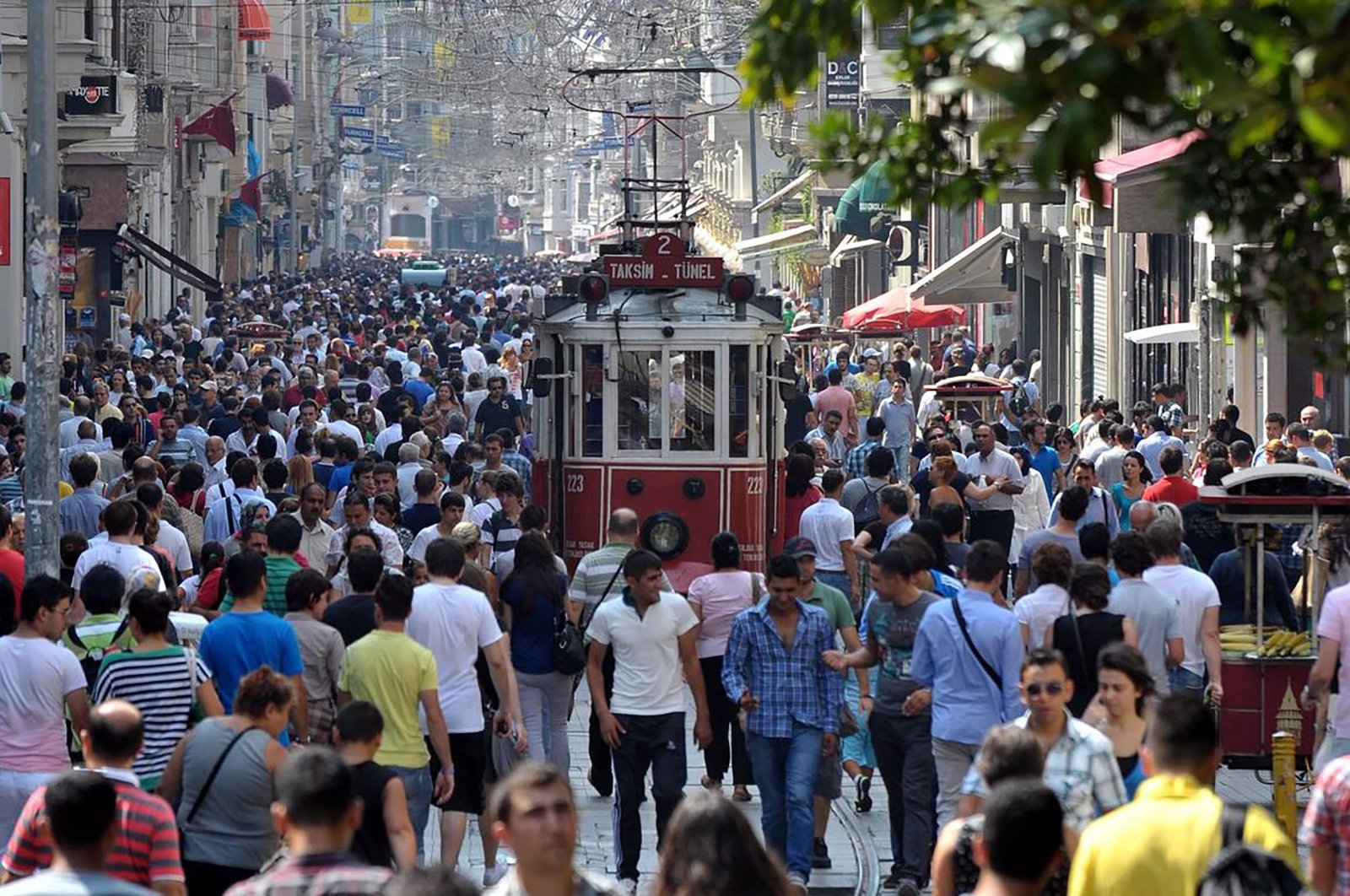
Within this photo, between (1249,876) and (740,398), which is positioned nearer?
(1249,876)

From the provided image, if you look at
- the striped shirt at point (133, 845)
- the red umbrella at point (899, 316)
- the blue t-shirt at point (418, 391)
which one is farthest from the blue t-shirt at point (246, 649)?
the red umbrella at point (899, 316)

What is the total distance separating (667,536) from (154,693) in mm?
7070

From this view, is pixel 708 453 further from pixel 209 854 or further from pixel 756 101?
pixel 756 101

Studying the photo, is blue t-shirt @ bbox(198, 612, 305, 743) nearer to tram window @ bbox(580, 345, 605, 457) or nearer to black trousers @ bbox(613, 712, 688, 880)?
black trousers @ bbox(613, 712, 688, 880)

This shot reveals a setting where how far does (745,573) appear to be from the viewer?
1220 centimetres

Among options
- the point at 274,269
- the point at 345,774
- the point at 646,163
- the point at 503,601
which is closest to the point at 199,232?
the point at 274,269

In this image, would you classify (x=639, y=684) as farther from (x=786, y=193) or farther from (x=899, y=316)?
(x=786, y=193)

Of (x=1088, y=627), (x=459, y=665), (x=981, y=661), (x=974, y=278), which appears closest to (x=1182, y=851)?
(x=981, y=661)

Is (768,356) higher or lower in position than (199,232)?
lower

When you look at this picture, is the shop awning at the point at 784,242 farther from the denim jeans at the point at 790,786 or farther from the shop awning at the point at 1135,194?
the denim jeans at the point at 790,786

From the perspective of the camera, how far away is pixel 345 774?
6332 millimetres

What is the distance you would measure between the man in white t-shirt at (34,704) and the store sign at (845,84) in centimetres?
4118

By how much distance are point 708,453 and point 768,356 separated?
91 centimetres

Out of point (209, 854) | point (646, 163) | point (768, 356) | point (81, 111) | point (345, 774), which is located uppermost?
point (646, 163)
